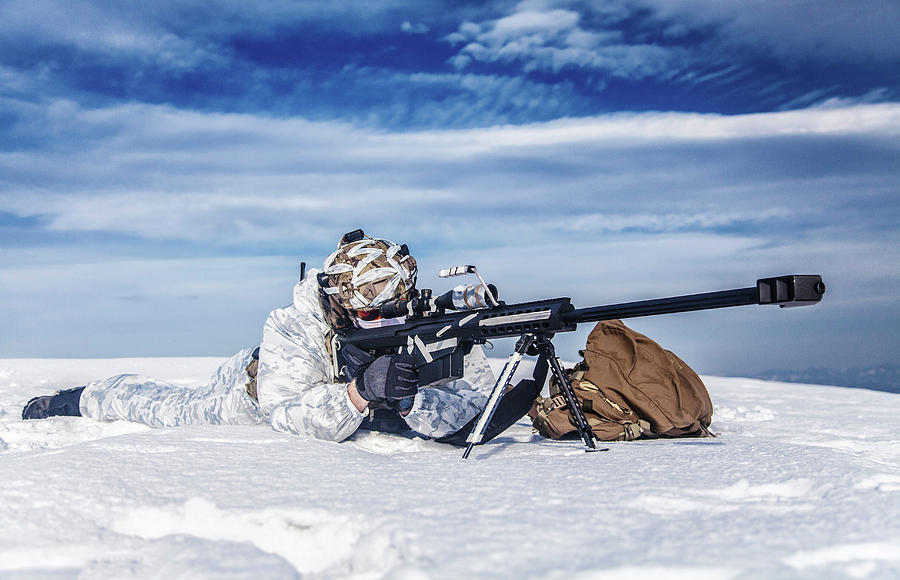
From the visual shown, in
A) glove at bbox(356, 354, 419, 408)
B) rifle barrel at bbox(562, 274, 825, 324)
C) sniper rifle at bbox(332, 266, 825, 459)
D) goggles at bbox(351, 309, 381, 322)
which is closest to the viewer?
rifle barrel at bbox(562, 274, 825, 324)

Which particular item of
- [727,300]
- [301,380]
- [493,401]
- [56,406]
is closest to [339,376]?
[301,380]

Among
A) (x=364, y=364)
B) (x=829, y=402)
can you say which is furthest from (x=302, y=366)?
(x=829, y=402)

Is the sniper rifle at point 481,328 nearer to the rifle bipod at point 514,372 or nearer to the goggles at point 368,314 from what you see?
the rifle bipod at point 514,372

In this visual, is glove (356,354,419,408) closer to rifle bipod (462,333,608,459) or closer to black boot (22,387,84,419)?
rifle bipod (462,333,608,459)

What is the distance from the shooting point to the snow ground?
215 centimetres

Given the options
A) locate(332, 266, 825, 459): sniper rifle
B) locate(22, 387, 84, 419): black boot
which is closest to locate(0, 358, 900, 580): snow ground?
locate(332, 266, 825, 459): sniper rifle

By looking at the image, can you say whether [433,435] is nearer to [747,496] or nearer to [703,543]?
[747,496]

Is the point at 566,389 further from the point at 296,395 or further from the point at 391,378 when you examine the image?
the point at 296,395

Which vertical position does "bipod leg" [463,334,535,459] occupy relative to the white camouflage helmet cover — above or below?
→ below

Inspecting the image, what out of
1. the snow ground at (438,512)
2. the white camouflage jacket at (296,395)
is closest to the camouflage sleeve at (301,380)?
the white camouflage jacket at (296,395)

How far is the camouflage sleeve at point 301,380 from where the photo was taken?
14.6 feet

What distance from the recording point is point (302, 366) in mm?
4762

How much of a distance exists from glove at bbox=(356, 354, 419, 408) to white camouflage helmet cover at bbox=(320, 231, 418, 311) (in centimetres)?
58

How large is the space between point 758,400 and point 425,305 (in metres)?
6.11
